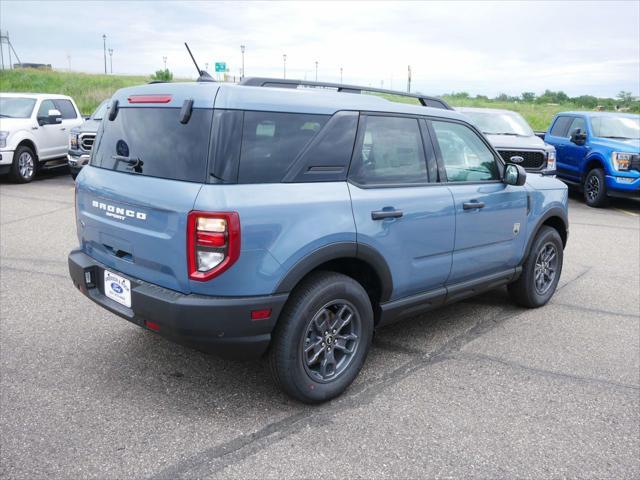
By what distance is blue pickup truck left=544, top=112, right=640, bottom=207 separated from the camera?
10852 mm

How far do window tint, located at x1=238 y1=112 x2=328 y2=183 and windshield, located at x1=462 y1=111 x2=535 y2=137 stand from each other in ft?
28.2

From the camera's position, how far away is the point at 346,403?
3.48m

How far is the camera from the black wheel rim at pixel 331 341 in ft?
11.1

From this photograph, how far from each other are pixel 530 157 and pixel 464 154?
6.50 metres

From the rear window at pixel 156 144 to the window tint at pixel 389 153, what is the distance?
945 millimetres

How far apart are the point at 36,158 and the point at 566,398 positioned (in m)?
12.3

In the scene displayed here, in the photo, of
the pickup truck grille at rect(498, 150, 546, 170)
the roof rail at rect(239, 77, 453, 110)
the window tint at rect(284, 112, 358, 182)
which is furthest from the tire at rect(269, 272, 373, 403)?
the pickup truck grille at rect(498, 150, 546, 170)

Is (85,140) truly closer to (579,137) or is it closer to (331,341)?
(331,341)

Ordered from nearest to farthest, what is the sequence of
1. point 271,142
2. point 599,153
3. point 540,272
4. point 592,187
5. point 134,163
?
1. point 271,142
2. point 134,163
3. point 540,272
4. point 599,153
5. point 592,187

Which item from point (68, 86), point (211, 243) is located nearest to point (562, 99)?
point (68, 86)

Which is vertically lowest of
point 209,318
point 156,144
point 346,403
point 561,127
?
point 346,403

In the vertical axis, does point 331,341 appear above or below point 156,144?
below

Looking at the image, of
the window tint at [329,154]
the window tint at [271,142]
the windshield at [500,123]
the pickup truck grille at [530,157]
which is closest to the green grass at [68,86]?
the windshield at [500,123]

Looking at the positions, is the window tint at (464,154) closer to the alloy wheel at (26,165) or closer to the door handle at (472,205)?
the door handle at (472,205)
